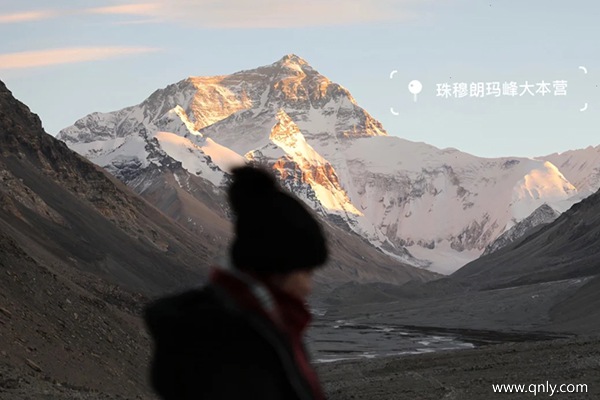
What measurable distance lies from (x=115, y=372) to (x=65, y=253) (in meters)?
65.5

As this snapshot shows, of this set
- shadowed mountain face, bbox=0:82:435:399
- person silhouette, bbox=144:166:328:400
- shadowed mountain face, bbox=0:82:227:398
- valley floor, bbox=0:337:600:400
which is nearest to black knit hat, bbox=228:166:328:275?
person silhouette, bbox=144:166:328:400

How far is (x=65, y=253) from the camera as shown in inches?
4326

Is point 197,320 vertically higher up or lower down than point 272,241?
lower down

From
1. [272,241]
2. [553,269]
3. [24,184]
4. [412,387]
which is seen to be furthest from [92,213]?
[272,241]

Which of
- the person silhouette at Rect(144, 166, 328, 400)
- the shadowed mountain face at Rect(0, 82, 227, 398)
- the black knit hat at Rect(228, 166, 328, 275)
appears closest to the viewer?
the person silhouette at Rect(144, 166, 328, 400)

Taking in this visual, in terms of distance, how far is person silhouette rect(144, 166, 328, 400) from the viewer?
4.69 meters

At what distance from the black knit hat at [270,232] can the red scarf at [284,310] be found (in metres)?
0.08

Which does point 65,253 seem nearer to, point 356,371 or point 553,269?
point 356,371

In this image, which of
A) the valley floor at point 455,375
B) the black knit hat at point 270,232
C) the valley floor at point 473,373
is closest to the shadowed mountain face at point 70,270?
the valley floor at point 455,375

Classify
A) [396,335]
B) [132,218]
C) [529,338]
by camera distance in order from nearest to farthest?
[529,338] → [396,335] → [132,218]

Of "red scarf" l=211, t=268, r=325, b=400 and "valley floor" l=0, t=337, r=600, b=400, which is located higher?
"red scarf" l=211, t=268, r=325, b=400

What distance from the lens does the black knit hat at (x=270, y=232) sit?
16.4 ft

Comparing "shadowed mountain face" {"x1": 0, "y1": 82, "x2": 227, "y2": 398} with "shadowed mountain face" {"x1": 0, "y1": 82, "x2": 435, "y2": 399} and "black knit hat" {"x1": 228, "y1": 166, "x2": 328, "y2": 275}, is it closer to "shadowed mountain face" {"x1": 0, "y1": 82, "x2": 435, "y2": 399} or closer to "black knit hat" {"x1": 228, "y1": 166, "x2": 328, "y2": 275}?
"shadowed mountain face" {"x1": 0, "y1": 82, "x2": 435, "y2": 399}

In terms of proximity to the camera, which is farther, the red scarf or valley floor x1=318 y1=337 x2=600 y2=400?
valley floor x1=318 y1=337 x2=600 y2=400
